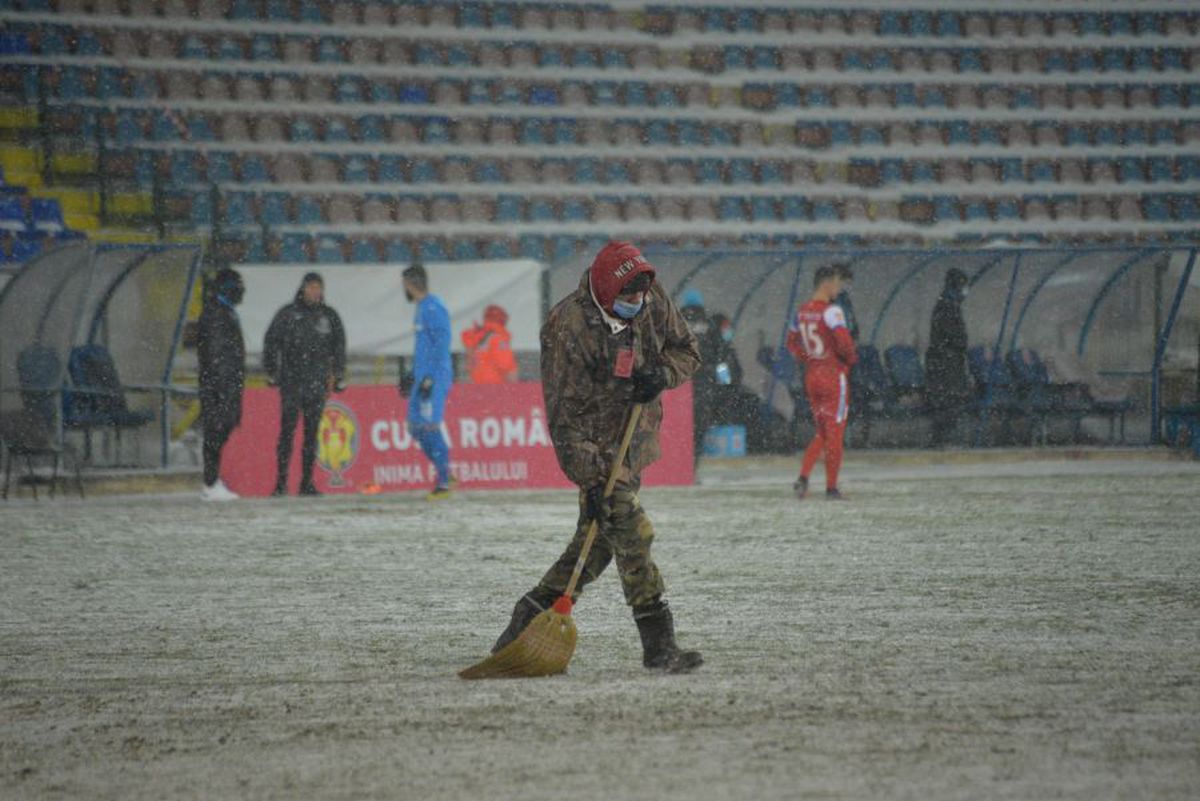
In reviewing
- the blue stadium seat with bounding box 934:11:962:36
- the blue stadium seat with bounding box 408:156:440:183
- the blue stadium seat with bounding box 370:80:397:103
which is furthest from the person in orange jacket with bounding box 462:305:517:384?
the blue stadium seat with bounding box 934:11:962:36

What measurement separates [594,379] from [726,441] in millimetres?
16224

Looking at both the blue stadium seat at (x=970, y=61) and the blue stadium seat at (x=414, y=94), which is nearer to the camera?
the blue stadium seat at (x=414, y=94)

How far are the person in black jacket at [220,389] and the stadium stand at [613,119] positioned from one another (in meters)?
9.58

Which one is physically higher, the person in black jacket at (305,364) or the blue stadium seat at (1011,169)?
the blue stadium seat at (1011,169)

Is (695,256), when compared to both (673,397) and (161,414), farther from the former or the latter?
(161,414)

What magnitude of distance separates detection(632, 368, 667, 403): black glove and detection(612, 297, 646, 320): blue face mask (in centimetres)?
22

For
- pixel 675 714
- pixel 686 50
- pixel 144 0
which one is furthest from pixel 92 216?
pixel 675 714

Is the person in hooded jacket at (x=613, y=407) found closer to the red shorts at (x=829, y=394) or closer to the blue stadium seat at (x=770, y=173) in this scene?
the red shorts at (x=829, y=394)

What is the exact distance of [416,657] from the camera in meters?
7.53

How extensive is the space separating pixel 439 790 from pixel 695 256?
1788cm

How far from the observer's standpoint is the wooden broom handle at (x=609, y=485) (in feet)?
22.4

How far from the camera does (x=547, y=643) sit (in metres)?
6.83

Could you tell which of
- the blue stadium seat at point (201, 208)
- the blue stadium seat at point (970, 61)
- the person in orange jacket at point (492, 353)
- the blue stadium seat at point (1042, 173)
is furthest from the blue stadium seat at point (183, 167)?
the blue stadium seat at point (1042, 173)

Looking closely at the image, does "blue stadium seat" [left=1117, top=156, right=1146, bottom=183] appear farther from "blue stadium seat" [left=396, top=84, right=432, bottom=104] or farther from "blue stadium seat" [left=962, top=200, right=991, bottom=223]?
"blue stadium seat" [left=396, top=84, right=432, bottom=104]
